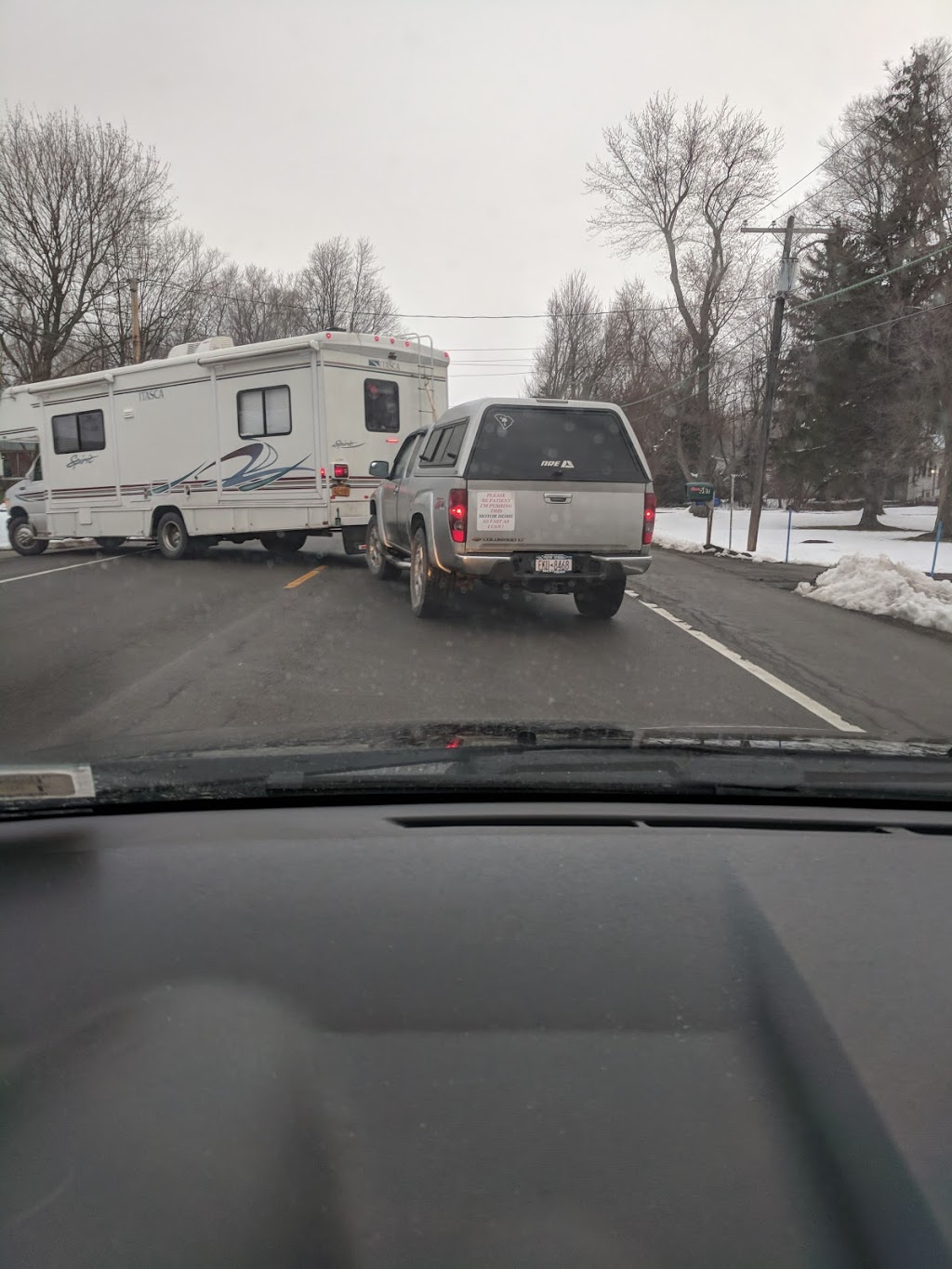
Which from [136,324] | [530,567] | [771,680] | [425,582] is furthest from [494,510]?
[136,324]

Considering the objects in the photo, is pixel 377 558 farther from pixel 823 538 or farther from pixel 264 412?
pixel 823 538

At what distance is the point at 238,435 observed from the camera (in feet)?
50.6

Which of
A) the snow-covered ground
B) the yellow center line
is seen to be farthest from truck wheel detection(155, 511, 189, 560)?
the snow-covered ground

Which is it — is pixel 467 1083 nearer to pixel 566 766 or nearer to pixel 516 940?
pixel 516 940

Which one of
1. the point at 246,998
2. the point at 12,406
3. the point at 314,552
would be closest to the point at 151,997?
the point at 246,998

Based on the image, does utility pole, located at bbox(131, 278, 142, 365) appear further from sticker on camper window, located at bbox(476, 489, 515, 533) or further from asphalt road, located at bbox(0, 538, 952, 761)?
sticker on camper window, located at bbox(476, 489, 515, 533)

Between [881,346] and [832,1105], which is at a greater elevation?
[881,346]

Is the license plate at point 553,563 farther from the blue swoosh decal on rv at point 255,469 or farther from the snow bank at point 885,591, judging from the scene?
the blue swoosh decal on rv at point 255,469

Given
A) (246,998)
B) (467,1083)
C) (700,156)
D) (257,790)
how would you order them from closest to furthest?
(467,1083) < (246,998) < (257,790) < (700,156)

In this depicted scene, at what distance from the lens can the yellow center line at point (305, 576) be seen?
13.0 meters

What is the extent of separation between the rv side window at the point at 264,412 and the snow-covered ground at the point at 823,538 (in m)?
9.23

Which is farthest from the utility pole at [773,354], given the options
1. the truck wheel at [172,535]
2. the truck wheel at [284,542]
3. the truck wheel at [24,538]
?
the truck wheel at [24,538]

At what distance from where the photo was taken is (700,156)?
138 ft

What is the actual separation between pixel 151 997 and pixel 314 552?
17848mm
